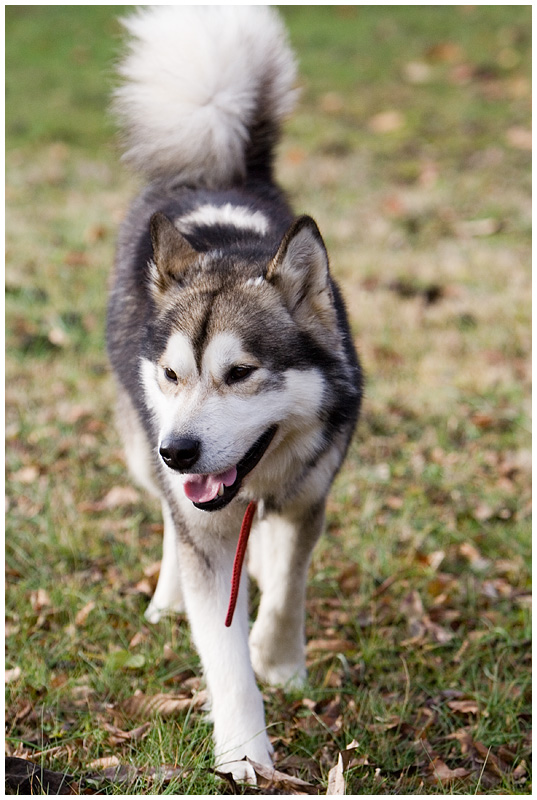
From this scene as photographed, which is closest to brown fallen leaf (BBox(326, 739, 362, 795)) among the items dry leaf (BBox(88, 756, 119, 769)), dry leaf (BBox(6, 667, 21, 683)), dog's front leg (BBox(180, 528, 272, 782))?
dog's front leg (BBox(180, 528, 272, 782))

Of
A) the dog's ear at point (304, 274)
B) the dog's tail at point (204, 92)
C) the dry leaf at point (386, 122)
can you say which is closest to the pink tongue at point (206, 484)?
the dog's ear at point (304, 274)

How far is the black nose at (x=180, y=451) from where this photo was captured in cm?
244

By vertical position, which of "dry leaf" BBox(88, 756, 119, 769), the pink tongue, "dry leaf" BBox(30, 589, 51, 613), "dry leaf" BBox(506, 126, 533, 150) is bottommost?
Result: "dry leaf" BBox(506, 126, 533, 150)

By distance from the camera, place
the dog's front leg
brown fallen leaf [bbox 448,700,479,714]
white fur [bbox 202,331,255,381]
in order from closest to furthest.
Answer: white fur [bbox 202,331,255,381], the dog's front leg, brown fallen leaf [bbox 448,700,479,714]

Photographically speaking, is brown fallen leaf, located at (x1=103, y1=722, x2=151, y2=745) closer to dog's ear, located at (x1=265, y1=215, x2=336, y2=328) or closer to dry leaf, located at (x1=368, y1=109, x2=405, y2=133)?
dog's ear, located at (x1=265, y1=215, x2=336, y2=328)

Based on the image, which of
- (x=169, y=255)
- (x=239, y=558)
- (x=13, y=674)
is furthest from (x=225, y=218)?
(x=13, y=674)

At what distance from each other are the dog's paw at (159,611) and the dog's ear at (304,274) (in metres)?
1.47

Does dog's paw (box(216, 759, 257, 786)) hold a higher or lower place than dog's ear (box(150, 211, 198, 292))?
lower

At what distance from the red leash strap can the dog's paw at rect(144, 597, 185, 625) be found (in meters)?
0.71

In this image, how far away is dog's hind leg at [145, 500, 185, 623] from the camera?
11.6 feet

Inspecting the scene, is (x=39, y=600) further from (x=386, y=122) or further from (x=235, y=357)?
(x=386, y=122)

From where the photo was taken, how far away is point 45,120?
9.87 m

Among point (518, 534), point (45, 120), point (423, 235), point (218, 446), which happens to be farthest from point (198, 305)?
point (45, 120)

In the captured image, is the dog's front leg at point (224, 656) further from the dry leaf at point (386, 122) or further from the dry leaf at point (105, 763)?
the dry leaf at point (386, 122)
